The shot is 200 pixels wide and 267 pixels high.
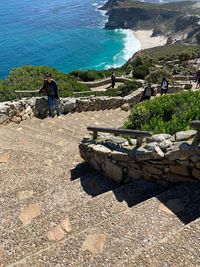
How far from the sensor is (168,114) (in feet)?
29.8

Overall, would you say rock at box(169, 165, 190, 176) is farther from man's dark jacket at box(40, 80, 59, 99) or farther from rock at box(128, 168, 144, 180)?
man's dark jacket at box(40, 80, 59, 99)

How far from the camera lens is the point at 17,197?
23.7ft

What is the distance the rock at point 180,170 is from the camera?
615 centimetres

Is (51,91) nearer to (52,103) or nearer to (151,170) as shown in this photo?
(52,103)

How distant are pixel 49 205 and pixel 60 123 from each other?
677cm

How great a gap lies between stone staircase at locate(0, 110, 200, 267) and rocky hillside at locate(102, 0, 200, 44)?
9808 centimetres

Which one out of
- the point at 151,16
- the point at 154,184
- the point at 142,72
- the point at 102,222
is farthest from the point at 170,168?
the point at 151,16

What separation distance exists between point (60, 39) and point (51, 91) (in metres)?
81.5

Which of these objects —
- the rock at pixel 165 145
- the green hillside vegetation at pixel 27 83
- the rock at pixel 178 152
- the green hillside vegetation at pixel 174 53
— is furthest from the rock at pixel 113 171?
the green hillside vegetation at pixel 174 53

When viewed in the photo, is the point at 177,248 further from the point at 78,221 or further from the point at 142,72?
the point at 142,72

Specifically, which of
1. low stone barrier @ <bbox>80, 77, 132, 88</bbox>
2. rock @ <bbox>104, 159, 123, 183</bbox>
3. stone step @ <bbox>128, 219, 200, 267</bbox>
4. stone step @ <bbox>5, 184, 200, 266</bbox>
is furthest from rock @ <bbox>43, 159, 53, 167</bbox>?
low stone barrier @ <bbox>80, 77, 132, 88</bbox>

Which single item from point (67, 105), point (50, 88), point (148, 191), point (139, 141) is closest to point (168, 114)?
point (139, 141)

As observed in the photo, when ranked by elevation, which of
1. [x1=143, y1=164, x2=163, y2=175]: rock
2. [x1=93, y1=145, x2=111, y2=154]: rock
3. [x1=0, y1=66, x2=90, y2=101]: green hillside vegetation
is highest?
[x1=143, y1=164, x2=163, y2=175]: rock

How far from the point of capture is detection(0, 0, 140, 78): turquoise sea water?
7181 cm
